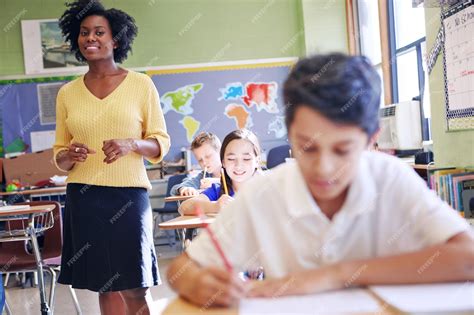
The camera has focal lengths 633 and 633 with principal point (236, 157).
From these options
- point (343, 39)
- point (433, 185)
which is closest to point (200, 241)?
point (433, 185)

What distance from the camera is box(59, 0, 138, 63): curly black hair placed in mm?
2398

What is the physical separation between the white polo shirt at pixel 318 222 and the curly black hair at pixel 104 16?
151 centimetres

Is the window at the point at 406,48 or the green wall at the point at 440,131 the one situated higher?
the window at the point at 406,48

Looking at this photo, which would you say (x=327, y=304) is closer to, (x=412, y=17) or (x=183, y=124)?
(x=412, y=17)

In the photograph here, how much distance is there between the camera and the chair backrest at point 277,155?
23.2 ft

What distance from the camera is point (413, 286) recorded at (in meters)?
0.93

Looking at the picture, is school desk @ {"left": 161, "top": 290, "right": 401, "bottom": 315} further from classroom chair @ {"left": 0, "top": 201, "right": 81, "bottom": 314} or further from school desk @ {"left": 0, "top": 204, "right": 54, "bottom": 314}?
classroom chair @ {"left": 0, "top": 201, "right": 81, "bottom": 314}

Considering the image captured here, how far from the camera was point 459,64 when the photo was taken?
11.6ft

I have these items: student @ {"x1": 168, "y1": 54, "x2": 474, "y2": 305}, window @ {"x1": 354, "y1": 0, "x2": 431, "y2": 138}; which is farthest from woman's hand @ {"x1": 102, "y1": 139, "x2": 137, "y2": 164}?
window @ {"x1": 354, "y1": 0, "x2": 431, "y2": 138}

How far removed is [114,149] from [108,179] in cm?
17

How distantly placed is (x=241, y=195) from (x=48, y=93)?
695 centimetres

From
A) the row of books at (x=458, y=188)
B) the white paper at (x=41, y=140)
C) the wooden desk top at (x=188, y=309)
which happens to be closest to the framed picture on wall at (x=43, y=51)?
the white paper at (x=41, y=140)

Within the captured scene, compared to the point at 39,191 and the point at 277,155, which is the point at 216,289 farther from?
the point at 277,155

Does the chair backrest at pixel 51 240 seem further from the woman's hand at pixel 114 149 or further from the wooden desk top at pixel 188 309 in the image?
the wooden desk top at pixel 188 309
